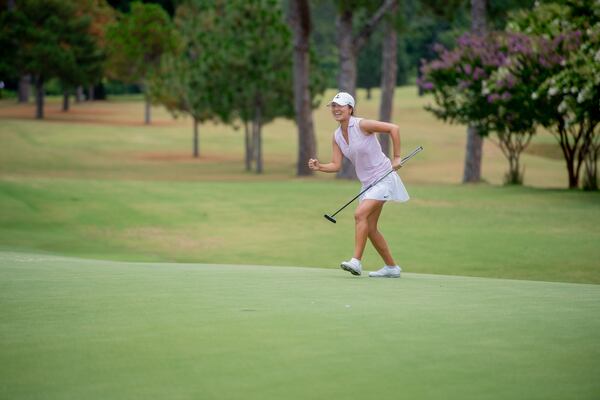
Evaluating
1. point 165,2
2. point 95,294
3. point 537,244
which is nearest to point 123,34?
point 165,2

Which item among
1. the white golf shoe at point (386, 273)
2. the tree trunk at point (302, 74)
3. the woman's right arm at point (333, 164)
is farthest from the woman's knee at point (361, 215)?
the tree trunk at point (302, 74)

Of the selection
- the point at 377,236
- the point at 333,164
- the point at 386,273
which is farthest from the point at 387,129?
the point at 386,273

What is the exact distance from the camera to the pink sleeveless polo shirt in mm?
11344

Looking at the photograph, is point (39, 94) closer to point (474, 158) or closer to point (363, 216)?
point (474, 158)

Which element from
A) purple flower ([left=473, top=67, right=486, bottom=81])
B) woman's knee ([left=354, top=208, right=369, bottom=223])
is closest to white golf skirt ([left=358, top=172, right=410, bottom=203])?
woman's knee ([left=354, top=208, right=369, bottom=223])

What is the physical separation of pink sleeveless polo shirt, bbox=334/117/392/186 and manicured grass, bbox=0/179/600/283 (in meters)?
5.85

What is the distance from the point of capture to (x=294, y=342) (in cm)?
680

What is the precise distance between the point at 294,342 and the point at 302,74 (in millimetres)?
38168

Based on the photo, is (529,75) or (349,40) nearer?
(529,75)

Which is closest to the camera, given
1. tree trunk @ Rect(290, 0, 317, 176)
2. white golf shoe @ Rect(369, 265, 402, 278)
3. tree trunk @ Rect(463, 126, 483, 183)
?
white golf shoe @ Rect(369, 265, 402, 278)

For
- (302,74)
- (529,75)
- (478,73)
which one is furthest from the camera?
(302,74)

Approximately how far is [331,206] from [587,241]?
8.77 meters

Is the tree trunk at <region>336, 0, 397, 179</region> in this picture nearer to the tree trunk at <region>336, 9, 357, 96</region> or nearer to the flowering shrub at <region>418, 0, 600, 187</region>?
the tree trunk at <region>336, 9, 357, 96</region>

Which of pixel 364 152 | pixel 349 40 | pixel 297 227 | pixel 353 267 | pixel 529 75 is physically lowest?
pixel 297 227
